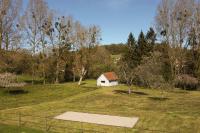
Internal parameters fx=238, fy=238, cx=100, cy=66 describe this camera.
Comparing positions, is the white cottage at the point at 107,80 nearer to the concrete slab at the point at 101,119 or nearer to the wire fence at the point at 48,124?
the concrete slab at the point at 101,119

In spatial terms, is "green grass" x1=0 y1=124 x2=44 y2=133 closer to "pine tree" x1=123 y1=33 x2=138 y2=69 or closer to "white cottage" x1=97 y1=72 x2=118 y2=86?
"white cottage" x1=97 y1=72 x2=118 y2=86

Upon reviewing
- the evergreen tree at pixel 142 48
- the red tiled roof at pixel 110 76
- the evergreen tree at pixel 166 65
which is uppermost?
the evergreen tree at pixel 142 48

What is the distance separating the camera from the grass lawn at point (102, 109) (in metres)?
24.5

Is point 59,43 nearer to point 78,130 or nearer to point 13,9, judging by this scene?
point 13,9

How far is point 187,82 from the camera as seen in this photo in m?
51.3

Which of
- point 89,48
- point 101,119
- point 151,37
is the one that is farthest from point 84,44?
point 101,119

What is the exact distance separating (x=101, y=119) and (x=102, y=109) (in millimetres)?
5427

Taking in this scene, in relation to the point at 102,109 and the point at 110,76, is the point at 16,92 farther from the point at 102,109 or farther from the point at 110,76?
the point at 110,76

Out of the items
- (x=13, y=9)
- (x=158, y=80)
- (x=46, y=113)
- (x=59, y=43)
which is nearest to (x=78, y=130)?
(x=46, y=113)

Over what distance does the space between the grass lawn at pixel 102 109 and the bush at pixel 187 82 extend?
13.4 m

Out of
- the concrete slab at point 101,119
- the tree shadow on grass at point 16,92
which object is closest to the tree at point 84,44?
the tree shadow on grass at point 16,92

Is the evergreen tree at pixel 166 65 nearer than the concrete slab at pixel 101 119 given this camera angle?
No

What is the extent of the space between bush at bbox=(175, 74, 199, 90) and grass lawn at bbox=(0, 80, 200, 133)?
13386mm

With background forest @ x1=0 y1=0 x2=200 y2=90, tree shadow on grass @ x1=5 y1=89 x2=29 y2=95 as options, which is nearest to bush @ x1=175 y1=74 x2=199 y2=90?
background forest @ x1=0 y1=0 x2=200 y2=90
